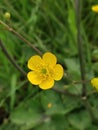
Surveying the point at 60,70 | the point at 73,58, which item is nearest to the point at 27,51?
the point at 73,58

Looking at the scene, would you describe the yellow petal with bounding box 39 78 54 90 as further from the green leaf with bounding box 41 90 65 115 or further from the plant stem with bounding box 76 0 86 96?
the green leaf with bounding box 41 90 65 115

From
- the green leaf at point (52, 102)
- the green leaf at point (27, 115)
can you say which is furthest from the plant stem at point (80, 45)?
the green leaf at point (27, 115)

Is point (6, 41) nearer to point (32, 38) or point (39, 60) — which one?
point (32, 38)

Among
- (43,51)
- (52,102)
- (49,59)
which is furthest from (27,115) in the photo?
(49,59)

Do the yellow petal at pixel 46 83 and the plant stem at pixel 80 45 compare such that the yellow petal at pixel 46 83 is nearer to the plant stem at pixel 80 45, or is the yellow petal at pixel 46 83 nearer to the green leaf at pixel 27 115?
the plant stem at pixel 80 45

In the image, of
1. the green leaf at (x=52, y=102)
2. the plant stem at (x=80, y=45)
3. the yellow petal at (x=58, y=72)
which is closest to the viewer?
the yellow petal at (x=58, y=72)

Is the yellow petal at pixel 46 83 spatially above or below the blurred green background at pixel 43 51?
above
